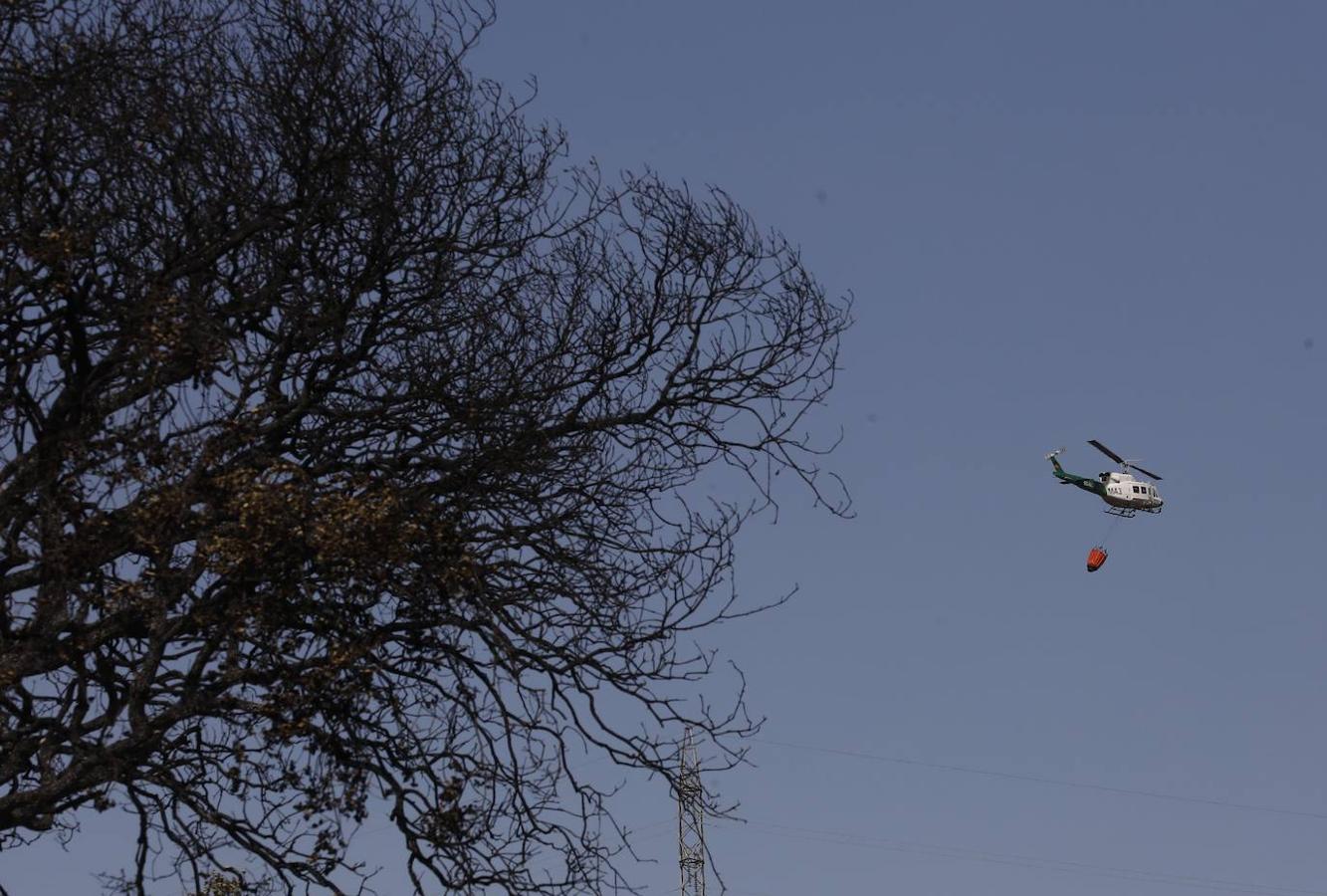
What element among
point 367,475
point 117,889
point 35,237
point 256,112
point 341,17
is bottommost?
point 117,889

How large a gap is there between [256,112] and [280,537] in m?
4.05

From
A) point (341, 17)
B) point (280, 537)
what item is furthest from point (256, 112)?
point (280, 537)

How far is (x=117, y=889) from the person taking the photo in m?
15.2

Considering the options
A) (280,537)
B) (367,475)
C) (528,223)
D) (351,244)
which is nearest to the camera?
(280,537)

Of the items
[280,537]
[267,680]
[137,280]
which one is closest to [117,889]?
[267,680]

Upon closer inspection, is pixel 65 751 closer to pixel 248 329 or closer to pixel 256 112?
pixel 248 329

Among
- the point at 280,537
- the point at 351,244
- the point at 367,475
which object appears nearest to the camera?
the point at 280,537

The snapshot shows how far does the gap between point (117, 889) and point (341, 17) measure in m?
7.14

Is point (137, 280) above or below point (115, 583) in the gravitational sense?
above

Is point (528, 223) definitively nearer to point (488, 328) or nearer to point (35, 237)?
point (488, 328)

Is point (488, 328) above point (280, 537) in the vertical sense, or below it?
above

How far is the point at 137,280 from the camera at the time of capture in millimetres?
14891

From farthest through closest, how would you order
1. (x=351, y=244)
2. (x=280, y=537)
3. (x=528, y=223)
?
(x=528, y=223)
(x=351, y=244)
(x=280, y=537)

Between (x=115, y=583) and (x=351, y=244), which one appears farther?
(x=351, y=244)
